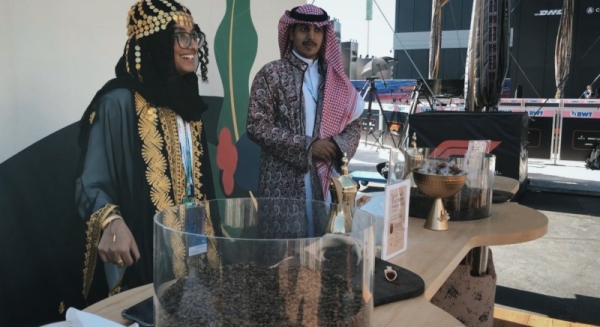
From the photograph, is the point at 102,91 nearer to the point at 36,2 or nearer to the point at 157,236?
the point at 36,2

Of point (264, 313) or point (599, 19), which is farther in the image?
point (599, 19)

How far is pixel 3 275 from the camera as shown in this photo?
123 centimetres

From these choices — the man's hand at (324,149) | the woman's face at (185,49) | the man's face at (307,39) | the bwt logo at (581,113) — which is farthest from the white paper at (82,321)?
the bwt logo at (581,113)

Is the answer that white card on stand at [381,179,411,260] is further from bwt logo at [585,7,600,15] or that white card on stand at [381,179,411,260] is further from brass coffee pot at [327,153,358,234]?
bwt logo at [585,7,600,15]

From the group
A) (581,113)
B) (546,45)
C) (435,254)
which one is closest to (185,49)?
(435,254)

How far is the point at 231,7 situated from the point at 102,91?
34.8 inches

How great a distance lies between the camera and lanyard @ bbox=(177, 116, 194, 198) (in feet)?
5.32

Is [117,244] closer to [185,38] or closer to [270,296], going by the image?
[185,38]

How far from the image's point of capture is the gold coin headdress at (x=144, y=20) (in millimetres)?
1487

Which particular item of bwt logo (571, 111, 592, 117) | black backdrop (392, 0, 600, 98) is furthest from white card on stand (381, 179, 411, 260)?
black backdrop (392, 0, 600, 98)

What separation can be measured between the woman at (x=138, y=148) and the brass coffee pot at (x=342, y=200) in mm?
526

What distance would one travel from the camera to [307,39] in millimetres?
1864

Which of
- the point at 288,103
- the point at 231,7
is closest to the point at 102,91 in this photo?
the point at 288,103

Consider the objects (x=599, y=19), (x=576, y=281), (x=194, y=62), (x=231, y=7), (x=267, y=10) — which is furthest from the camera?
(x=599, y=19)
